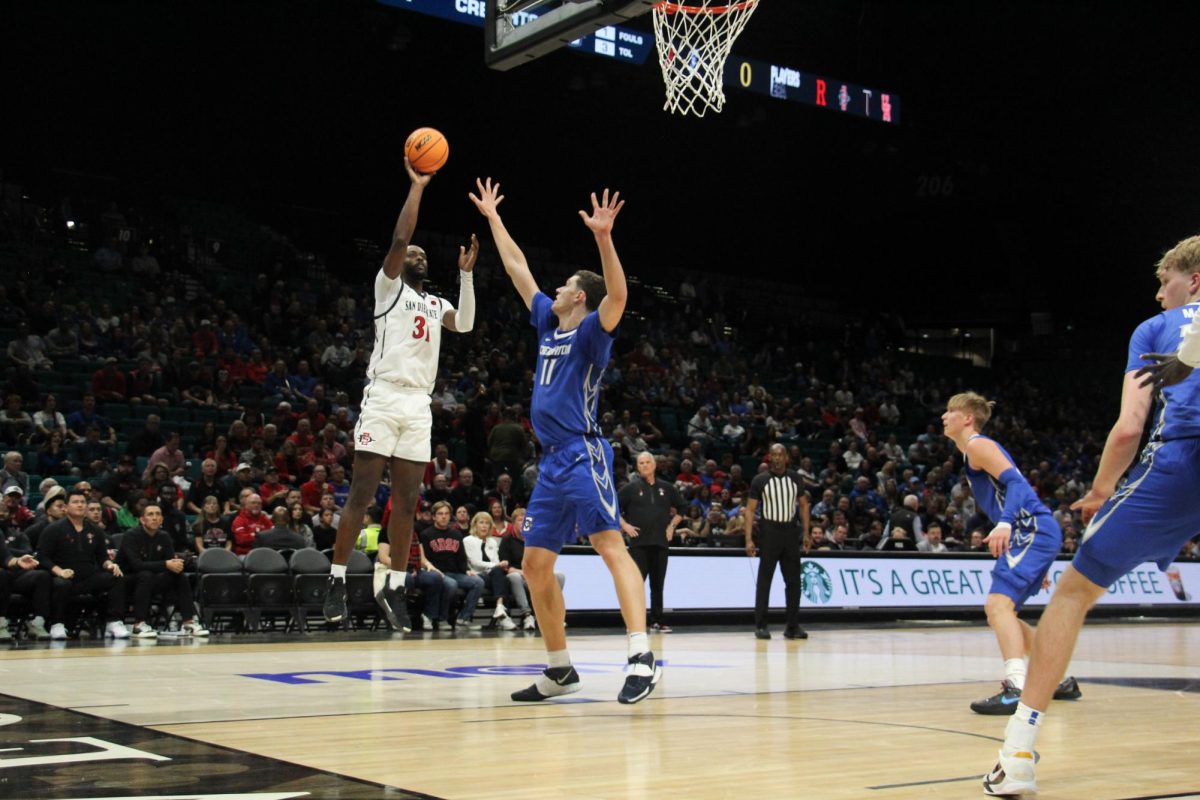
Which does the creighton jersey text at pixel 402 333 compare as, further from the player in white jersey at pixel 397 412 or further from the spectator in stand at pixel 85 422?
the spectator in stand at pixel 85 422

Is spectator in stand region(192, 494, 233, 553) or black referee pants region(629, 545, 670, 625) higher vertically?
spectator in stand region(192, 494, 233, 553)

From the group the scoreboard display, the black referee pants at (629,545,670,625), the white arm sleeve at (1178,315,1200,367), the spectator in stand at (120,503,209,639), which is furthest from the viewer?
the scoreboard display

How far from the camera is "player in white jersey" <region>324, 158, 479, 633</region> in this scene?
270 inches

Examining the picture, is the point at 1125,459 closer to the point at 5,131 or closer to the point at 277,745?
the point at 277,745

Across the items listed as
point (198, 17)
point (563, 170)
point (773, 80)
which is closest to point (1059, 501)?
point (773, 80)

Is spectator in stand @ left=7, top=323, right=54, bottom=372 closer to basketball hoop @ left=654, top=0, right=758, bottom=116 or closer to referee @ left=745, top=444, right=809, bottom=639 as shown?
basketball hoop @ left=654, top=0, right=758, bottom=116

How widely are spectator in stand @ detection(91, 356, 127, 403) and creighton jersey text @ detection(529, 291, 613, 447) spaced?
10.9m

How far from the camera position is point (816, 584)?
15555 mm

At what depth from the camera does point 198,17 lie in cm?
2252

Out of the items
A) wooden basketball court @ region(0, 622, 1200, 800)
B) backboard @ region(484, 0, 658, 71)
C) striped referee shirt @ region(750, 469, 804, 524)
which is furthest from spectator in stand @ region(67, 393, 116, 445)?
backboard @ region(484, 0, 658, 71)

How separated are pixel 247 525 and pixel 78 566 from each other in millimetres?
1913

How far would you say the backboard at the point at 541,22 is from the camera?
8047 millimetres

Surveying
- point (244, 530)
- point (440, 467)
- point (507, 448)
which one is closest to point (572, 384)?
point (244, 530)

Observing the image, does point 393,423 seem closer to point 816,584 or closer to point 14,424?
point 14,424
